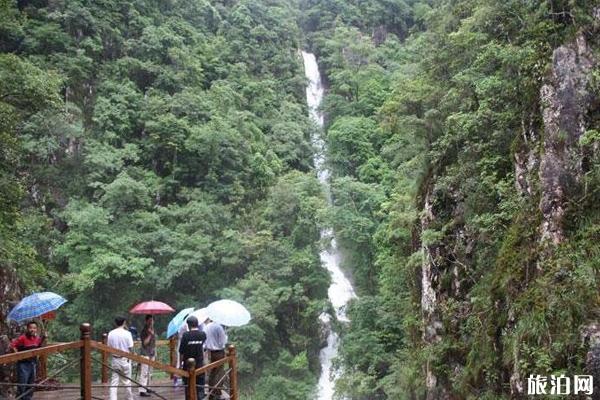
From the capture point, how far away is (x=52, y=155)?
2111 cm

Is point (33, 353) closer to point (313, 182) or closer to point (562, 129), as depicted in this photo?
point (562, 129)

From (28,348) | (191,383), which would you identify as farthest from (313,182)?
(191,383)

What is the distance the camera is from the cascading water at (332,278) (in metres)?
21.5

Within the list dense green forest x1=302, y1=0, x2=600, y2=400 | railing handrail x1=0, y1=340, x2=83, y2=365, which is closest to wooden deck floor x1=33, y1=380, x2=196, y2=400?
railing handrail x1=0, y1=340, x2=83, y2=365

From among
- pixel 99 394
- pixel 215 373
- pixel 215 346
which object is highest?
pixel 215 346

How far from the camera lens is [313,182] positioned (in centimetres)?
2444

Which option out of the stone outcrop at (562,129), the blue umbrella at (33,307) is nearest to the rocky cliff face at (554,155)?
the stone outcrop at (562,129)

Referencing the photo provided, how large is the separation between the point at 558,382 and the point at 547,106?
15.3 feet

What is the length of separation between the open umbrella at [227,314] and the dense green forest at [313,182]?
377 centimetres

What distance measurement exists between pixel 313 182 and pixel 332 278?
14.9 ft

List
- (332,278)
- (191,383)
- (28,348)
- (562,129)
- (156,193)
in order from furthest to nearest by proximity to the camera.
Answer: (332,278) < (156,193) < (562,129) < (28,348) < (191,383)

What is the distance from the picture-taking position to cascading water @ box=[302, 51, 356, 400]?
2148 cm

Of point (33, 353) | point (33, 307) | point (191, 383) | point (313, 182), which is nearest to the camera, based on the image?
point (33, 353)

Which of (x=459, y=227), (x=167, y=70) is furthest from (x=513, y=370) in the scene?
(x=167, y=70)
